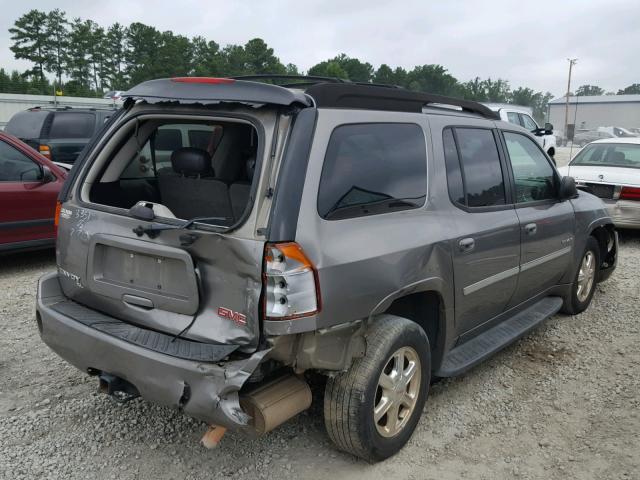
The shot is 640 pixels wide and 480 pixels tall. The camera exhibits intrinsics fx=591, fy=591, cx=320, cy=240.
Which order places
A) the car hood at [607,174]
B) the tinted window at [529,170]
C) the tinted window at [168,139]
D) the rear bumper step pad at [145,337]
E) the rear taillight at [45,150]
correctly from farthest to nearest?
1. the rear taillight at [45,150]
2. the car hood at [607,174]
3. the tinted window at [529,170]
4. the tinted window at [168,139]
5. the rear bumper step pad at [145,337]

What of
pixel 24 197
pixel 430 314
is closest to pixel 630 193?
pixel 430 314

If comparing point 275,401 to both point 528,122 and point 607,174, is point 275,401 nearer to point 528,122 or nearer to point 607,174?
point 607,174

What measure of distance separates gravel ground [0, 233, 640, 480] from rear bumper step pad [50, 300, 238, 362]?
719 millimetres

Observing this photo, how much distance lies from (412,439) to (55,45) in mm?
79116

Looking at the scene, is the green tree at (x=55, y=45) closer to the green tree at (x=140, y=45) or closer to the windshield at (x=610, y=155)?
the green tree at (x=140, y=45)

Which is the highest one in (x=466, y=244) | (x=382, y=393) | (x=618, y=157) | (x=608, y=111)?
(x=466, y=244)

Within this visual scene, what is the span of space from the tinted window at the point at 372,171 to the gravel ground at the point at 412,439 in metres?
1.35

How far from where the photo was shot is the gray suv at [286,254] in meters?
2.54

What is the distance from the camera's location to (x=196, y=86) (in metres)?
2.87

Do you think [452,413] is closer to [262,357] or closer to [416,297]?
[416,297]

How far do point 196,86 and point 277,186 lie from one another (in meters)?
0.73

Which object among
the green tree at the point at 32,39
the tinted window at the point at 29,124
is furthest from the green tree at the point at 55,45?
the tinted window at the point at 29,124

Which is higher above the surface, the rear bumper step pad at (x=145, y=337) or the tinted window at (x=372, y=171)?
the tinted window at (x=372, y=171)

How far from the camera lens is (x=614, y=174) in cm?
858
